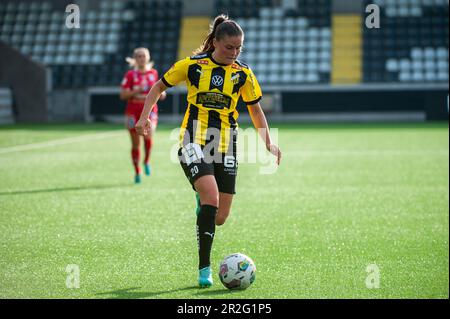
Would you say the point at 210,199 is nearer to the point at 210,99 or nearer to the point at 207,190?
the point at 207,190

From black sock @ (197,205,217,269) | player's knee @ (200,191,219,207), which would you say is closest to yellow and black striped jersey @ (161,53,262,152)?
player's knee @ (200,191,219,207)

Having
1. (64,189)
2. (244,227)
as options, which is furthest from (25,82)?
(244,227)

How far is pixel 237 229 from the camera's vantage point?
940cm

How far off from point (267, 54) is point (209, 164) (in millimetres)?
31008

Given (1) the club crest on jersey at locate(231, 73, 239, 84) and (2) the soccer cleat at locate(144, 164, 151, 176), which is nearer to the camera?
(1) the club crest on jersey at locate(231, 73, 239, 84)

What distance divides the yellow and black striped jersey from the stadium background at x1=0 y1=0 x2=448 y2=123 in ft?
86.8

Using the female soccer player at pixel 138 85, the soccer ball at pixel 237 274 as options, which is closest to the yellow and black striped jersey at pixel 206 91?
the soccer ball at pixel 237 274

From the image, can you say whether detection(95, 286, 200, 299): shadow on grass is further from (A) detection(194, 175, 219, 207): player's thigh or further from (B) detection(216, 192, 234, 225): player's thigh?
(B) detection(216, 192, 234, 225): player's thigh

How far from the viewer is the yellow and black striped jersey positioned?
6988 millimetres

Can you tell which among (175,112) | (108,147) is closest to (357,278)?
(108,147)

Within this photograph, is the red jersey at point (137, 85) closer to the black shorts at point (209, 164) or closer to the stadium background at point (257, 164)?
the stadium background at point (257, 164)

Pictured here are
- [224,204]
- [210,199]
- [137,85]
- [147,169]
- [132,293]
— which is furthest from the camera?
[147,169]

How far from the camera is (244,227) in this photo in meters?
9.55

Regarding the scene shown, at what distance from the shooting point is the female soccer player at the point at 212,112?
680cm
